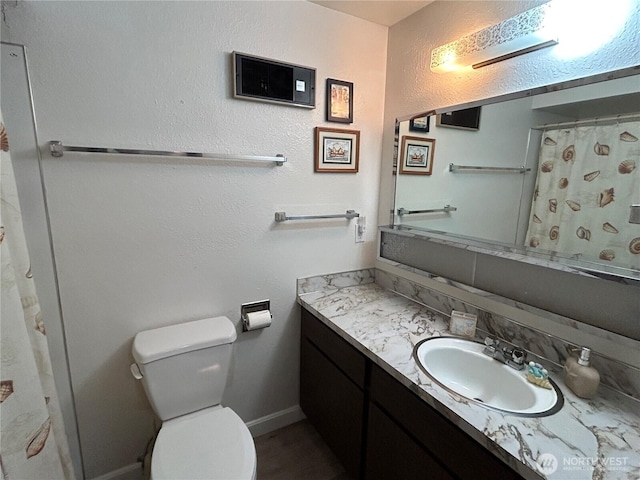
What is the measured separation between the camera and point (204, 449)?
120cm

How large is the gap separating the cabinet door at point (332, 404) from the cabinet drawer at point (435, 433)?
0.18m

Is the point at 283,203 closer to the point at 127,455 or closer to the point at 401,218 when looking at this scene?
the point at 401,218

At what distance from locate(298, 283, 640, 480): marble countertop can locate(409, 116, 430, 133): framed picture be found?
3.34 ft

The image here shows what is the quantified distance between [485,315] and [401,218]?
0.69 meters

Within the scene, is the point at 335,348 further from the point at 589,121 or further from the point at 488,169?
the point at 589,121

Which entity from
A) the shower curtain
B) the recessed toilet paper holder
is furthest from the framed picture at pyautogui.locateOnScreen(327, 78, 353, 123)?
the shower curtain

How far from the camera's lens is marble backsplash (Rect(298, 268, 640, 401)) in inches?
39.8

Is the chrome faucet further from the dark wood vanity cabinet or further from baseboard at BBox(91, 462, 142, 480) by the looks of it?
baseboard at BBox(91, 462, 142, 480)

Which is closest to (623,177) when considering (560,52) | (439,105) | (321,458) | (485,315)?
(560,52)

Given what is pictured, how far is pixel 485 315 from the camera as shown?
4.55ft

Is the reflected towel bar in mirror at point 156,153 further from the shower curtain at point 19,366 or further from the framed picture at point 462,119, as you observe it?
the framed picture at point 462,119

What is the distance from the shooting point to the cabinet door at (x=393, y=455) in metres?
1.06

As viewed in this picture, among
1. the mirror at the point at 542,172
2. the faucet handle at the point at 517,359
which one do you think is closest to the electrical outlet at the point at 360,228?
the mirror at the point at 542,172

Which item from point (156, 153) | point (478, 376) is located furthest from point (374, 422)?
point (156, 153)
